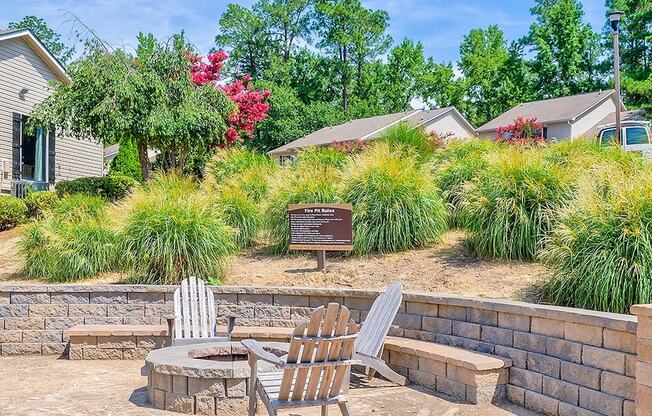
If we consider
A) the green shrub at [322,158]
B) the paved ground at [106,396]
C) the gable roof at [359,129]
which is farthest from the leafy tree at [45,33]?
the paved ground at [106,396]

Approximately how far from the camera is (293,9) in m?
41.2

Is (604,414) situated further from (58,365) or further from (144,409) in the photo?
(58,365)

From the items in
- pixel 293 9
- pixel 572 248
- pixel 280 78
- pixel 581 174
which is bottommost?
pixel 572 248

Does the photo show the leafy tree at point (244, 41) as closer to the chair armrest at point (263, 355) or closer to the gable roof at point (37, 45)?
the gable roof at point (37, 45)

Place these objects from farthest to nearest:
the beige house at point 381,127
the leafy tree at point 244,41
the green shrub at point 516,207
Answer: the leafy tree at point 244,41
the beige house at point 381,127
the green shrub at point 516,207

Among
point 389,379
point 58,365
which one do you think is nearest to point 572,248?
point 389,379

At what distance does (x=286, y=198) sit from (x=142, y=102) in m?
5.25

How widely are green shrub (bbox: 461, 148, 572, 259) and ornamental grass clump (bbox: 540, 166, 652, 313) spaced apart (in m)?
0.98

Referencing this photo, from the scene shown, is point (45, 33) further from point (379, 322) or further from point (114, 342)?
point (379, 322)

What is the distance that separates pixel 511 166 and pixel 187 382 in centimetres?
432

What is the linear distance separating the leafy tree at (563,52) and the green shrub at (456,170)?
30.5m

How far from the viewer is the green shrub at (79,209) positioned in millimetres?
8816

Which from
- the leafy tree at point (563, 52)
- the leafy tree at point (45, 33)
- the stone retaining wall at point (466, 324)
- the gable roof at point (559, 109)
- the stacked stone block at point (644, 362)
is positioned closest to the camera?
the stacked stone block at point (644, 362)

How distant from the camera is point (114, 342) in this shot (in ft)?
21.8
